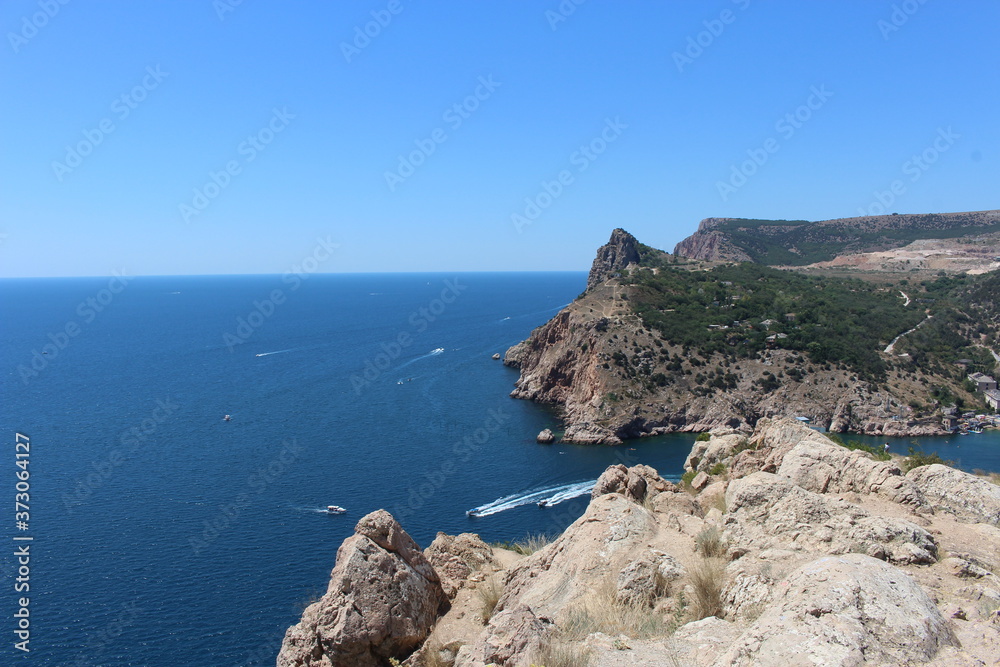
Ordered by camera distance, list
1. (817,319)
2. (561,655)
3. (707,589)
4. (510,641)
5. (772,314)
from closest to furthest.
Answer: (561,655), (510,641), (707,589), (817,319), (772,314)

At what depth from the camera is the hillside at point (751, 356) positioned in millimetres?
61281

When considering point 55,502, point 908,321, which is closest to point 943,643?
point 55,502

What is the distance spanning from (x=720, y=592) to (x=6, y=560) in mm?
39672

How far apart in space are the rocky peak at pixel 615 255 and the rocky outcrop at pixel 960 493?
9365cm

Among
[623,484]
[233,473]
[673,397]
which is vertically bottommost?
[233,473]

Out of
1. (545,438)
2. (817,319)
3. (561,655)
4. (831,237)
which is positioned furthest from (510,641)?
(831,237)

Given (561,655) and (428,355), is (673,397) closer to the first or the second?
(428,355)

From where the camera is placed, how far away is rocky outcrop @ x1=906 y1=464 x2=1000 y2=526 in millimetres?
10703

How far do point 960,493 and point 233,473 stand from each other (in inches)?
1813

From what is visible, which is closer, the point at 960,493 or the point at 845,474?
the point at 960,493

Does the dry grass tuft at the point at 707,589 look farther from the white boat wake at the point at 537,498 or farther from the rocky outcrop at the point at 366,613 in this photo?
the white boat wake at the point at 537,498

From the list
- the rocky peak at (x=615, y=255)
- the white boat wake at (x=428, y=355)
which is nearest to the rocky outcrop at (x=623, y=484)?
the white boat wake at (x=428, y=355)

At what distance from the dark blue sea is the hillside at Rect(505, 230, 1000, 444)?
474cm

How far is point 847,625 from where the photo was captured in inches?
228
